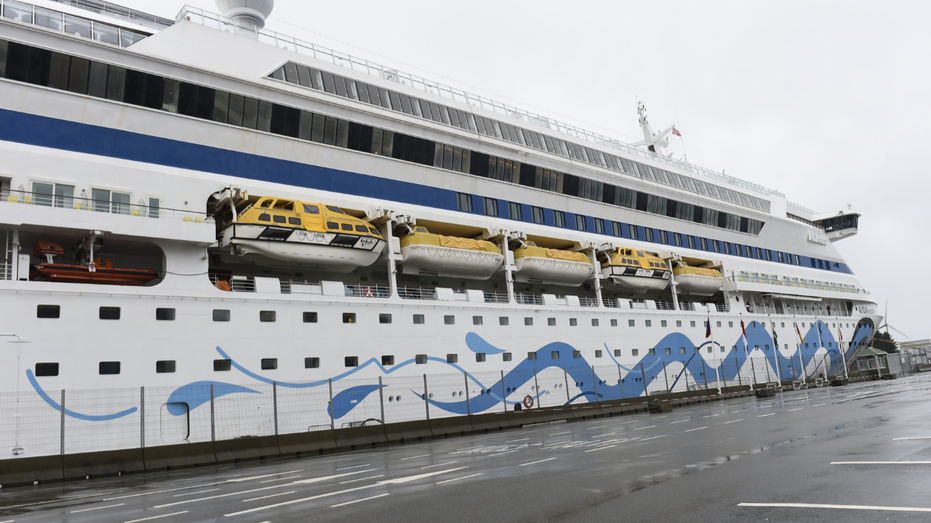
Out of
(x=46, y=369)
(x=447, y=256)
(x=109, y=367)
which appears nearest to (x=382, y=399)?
(x=447, y=256)

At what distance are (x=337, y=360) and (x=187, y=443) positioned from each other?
5545 millimetres

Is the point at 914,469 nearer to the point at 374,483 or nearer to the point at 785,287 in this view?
the point at 374,483

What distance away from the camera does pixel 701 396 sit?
1351 inches

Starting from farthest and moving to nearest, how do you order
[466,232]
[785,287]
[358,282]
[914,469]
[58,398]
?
1. [785,287]
2. [466,232]
3. [358,282]
4. [58,398]
5. [914,469]

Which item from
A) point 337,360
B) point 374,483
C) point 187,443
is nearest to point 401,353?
point 337,360

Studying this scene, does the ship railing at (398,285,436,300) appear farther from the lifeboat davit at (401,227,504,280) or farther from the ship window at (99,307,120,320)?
the ship window at (99,307,120,320)

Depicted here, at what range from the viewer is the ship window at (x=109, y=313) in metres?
16.7

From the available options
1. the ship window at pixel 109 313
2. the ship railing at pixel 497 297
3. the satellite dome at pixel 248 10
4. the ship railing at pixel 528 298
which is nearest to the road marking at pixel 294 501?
the ship window at pixel 109 313

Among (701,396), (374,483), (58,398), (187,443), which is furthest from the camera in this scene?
(701,396)

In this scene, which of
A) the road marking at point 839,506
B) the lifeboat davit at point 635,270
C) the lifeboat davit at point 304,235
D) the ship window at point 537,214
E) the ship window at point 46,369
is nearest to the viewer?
the road marking at point 839,506

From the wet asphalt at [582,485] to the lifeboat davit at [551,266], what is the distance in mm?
14193

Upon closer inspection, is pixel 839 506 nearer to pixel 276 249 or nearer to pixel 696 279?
pixel 276 249

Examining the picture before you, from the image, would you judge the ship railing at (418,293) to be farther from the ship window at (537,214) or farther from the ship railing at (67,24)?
the ship railing at (67,24)

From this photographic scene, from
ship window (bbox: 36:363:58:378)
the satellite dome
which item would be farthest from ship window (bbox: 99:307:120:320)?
the satellite dome
